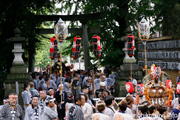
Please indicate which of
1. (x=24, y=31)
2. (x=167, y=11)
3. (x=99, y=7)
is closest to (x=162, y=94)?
(x=167, y=11)

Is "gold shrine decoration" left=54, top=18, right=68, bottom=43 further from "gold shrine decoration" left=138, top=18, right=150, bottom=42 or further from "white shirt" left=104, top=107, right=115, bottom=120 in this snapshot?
"white shirt" left=104, top=107, right=115, bottom=120

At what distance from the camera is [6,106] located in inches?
344

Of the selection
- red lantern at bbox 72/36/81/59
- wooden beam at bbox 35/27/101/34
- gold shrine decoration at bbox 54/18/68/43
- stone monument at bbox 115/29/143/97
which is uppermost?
wooden beam at bbox 35/27/101/34

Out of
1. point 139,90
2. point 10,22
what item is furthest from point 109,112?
point 10,22

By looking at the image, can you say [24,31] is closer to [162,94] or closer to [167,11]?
[167,11]

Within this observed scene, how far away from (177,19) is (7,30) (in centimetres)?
1010

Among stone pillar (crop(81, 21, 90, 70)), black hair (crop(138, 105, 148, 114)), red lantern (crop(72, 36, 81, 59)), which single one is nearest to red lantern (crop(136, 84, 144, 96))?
black hair (crop(138, 105, 148, 114))

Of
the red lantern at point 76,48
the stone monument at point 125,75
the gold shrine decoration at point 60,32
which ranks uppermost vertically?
the gold shrine decoration at point 60,32

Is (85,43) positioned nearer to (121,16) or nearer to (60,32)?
(121,16)

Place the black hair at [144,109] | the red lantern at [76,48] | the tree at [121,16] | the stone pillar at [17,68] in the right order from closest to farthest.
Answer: the black hair at [144,109] < the red lantern at [76,48] < the stone pillar at [17,68] < the tree at [121,16]

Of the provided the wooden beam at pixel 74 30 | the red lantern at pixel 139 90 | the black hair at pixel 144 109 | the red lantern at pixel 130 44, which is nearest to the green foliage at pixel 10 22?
the wooden beam at pixel 74 30

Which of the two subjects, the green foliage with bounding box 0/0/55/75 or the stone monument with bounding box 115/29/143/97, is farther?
the stone monument with bounding box 115/29/143/97

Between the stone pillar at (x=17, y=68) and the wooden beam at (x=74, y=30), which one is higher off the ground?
the wooden beam at (x=74, y=30)

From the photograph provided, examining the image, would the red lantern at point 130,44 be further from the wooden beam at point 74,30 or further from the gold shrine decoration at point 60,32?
the wooden beam at point 74,30
